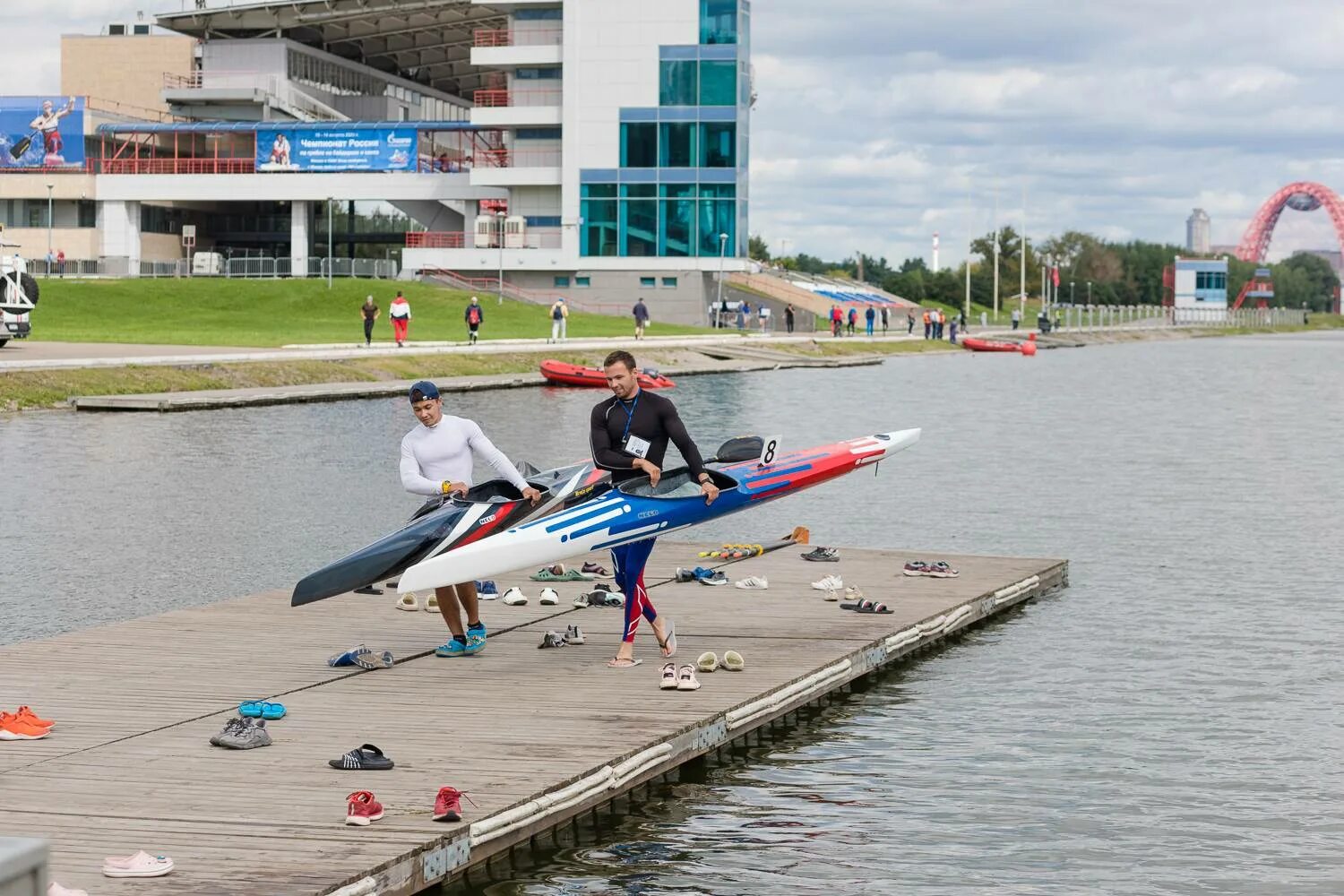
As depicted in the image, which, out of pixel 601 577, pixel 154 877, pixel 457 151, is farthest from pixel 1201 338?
pixel 154 877

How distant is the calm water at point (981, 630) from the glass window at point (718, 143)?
185 ft

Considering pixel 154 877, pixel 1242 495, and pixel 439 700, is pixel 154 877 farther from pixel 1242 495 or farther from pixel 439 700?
pixel 1242 495

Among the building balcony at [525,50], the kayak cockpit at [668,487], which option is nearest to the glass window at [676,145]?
the building balcony at [525,50]

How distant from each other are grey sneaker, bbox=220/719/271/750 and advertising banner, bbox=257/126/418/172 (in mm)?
101776

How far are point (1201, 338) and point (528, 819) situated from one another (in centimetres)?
15816

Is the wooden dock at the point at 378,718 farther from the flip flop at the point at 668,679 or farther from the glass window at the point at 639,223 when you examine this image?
the glass window at the point at 639,223

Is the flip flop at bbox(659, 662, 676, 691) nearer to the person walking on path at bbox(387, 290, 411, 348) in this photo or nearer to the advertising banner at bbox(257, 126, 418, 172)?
the person walking on path at bbox(387, 290, 411, 348)

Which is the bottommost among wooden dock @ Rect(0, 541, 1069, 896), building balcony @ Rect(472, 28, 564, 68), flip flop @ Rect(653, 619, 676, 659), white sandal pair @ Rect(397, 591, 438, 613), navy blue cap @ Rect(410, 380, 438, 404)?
wooden dock @ Rect(0, 541, 1069, 896)

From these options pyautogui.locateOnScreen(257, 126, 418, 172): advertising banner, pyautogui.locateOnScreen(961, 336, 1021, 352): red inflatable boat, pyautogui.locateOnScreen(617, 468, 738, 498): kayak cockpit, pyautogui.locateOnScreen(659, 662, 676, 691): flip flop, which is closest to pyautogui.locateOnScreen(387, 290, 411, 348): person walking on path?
pyautogui.locateOnScreen(961, 336, 1021, 352): red inflatable boat

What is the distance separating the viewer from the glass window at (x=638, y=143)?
4166 inches

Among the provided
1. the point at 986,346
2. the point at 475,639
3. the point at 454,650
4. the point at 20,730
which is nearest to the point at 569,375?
the point at 475,639

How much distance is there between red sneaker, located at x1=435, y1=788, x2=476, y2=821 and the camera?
34.0 ft

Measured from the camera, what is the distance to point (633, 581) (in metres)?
14.7

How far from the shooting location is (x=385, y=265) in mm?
109188
